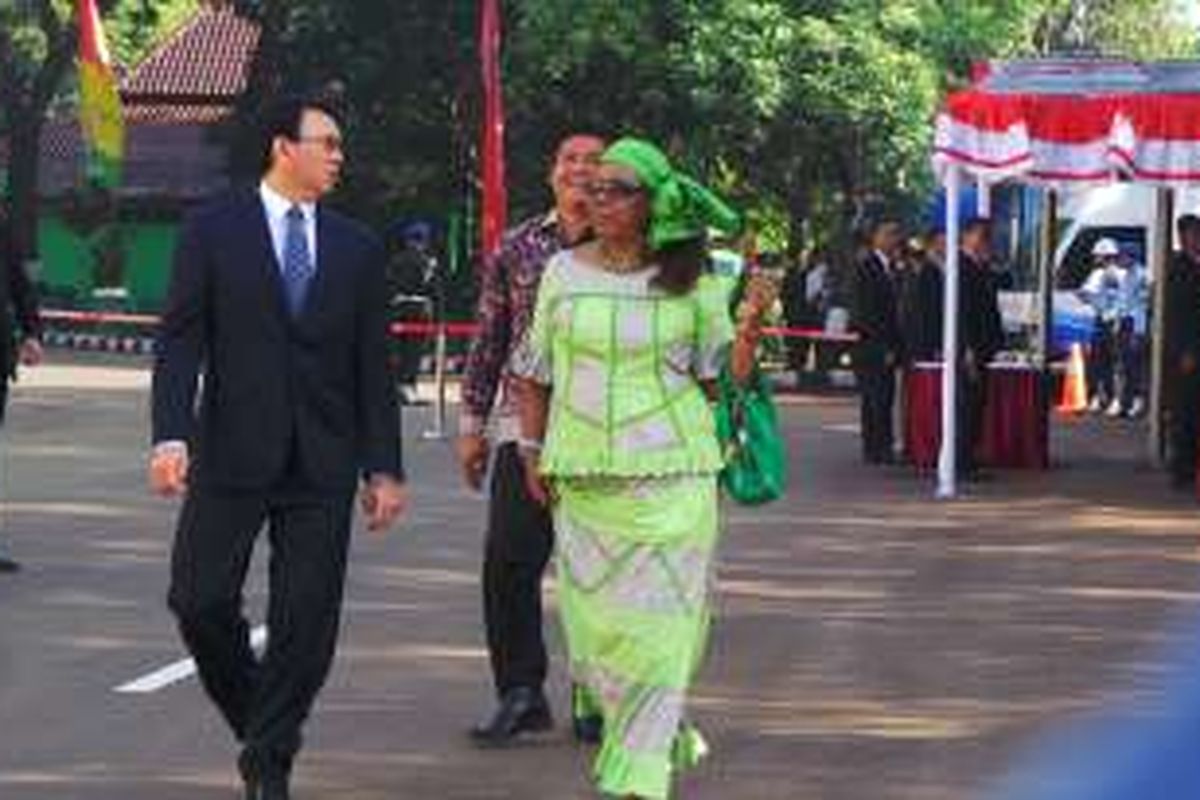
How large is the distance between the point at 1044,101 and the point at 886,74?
62.6ft

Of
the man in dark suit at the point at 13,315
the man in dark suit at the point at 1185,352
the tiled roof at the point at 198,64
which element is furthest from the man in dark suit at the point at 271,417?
the tiled roof at the point at 198,64

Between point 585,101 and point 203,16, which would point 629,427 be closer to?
point 585,101

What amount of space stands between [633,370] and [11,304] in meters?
6.20

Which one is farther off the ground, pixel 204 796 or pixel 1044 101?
pixel 1044 101

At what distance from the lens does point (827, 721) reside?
815cm

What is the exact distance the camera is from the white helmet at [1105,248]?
2894 cm

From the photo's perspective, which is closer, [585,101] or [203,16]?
[585,101]

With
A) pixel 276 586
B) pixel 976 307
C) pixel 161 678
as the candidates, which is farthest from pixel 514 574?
pixel 976 307

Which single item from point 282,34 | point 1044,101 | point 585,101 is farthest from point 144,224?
point 1044,101

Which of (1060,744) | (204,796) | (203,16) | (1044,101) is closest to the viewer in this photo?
(1060,744)

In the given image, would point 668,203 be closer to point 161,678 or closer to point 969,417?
point 161,678

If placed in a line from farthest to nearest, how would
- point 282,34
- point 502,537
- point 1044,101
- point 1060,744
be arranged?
point 282,34 < point 1044,101 < point 502,537 < point 1060,744

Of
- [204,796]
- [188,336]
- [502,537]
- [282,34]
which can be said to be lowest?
[204,796]

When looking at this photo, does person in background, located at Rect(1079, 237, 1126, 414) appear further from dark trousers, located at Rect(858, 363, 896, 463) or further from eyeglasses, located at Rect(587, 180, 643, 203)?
eyeglasses, located at Rect(587, 180, 643, 203)
